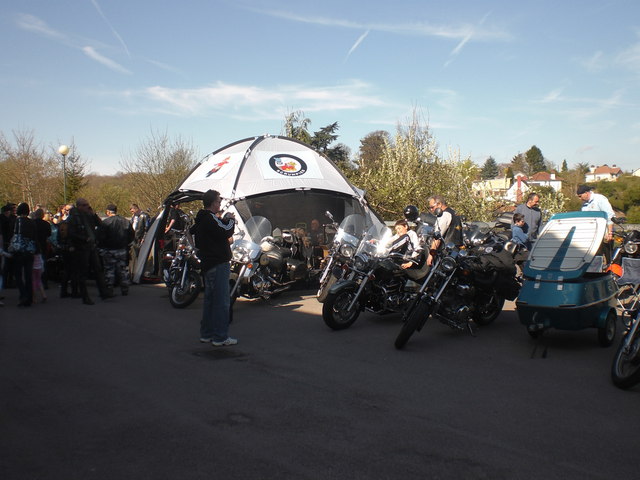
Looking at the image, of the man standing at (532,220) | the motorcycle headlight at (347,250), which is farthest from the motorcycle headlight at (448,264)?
the man standing at (532,220)

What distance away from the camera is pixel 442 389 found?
5035mm

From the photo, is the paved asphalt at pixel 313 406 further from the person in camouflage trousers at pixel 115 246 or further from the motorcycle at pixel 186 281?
the person in camouflage trousers at pixel 115 246

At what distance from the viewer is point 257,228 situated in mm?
10336

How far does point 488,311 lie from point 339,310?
205 centimetres

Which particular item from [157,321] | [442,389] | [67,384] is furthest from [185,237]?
[442,389]

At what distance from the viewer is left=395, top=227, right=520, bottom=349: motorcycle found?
648 cm

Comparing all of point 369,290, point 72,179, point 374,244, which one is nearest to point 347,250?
point 374,244

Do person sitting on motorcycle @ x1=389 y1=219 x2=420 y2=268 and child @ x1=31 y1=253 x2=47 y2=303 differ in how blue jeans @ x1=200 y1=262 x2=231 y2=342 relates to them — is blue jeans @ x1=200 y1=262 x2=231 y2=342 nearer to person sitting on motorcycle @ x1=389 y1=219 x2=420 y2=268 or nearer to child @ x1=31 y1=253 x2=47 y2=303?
person sitting on motorcycle @ x1=389 y1=219 x2=420 y2=268

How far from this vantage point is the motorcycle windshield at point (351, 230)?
923cm

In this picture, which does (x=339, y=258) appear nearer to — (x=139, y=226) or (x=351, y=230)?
(x=351, y=230)

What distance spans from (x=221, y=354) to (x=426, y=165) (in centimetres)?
1473

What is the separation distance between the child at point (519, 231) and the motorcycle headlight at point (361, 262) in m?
4.47

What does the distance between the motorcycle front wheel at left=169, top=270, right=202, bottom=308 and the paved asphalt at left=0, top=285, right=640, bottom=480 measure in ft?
5.31

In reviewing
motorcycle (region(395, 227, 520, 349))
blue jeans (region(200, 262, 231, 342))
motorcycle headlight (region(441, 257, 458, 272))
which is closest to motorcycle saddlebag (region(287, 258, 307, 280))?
motorcycle (region(395, 227, 520, 349))
